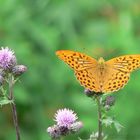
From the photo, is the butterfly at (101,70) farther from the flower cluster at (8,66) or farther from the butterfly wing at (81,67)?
the flower cluster at (8,66)

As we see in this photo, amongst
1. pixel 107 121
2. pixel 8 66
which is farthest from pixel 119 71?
pixel 8 66

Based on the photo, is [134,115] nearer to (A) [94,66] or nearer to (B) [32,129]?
(B) [32,129]

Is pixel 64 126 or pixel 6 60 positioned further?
pixel 6 60

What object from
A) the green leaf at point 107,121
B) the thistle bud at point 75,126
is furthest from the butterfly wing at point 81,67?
the thistle bud at point 75,126

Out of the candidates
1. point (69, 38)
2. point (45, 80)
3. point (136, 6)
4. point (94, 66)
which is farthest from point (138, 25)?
point (94, 66)

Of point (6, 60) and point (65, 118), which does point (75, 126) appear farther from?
point (6, 60)

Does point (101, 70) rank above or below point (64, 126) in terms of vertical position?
above

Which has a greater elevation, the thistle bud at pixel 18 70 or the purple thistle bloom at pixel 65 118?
the thistle bud at pixel 18 70
